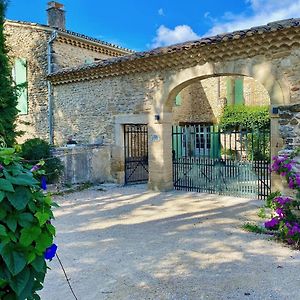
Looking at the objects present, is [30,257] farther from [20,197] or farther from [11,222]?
[20,197]

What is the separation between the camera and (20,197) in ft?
5.24

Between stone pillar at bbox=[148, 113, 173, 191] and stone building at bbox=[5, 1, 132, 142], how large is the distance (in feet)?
16.9

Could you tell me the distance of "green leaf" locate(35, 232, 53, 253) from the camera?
1.62 metres

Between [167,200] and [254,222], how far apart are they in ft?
8.87

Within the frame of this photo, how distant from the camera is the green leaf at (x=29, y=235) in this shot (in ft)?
5.19

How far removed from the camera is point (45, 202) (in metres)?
1.71

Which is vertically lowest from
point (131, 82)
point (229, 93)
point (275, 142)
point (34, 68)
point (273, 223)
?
point (273, 223)

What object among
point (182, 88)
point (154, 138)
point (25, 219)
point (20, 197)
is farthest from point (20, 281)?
point (182, 88)

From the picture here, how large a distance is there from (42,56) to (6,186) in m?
12.9

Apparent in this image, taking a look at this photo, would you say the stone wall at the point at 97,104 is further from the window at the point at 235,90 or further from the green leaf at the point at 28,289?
the window at the point at 235,90

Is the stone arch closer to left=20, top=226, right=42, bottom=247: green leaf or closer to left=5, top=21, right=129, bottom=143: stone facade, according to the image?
left=5, top=21, right=129, bottom=143: stone facade

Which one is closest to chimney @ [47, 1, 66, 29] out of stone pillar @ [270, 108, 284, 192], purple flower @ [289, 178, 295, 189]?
stone pillar @ [270, 108, 284, 192]

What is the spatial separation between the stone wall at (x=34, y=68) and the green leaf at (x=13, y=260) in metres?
12.3

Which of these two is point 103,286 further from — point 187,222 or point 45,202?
point 187,222
